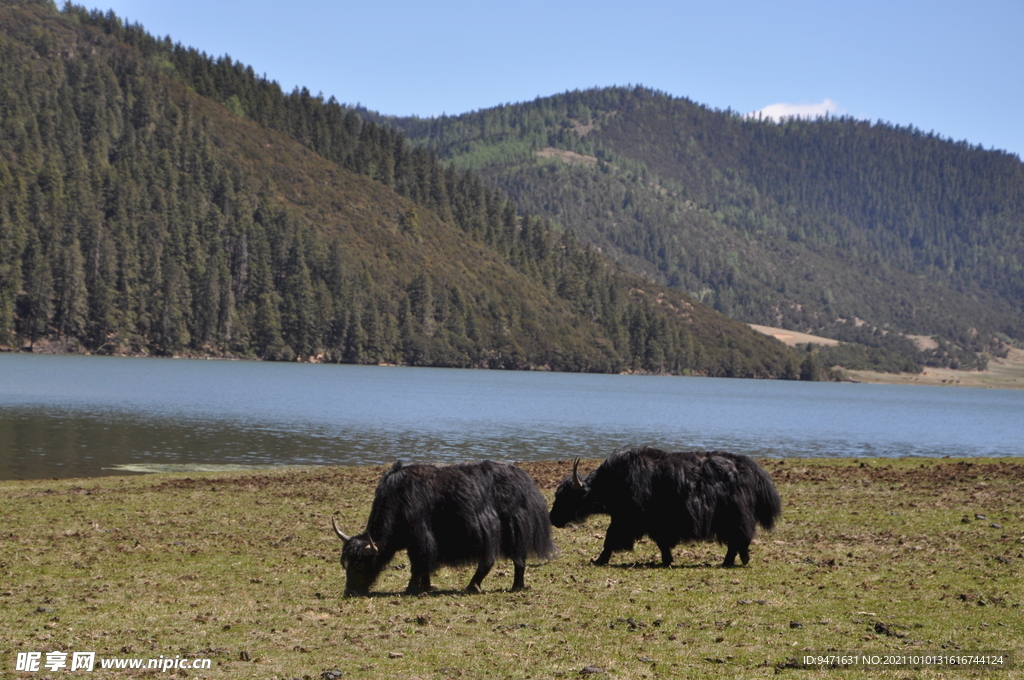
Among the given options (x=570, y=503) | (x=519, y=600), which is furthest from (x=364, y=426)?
(x=519, y=600)

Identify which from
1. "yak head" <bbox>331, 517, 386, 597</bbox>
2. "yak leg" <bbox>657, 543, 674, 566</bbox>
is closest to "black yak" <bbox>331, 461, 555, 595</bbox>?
"yak head" <bbox>331, 517, 386, 597</bbox>

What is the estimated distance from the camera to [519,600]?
1312 cm

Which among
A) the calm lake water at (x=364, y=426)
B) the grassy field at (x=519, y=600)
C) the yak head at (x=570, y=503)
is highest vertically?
the yak head at (x=570, y=503)

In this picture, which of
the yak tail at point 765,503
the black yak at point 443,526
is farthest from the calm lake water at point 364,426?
the yak tail at point 765,503

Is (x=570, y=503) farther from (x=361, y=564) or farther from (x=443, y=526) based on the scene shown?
(x=361, y=564)

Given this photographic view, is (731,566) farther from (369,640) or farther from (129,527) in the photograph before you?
(129,527)

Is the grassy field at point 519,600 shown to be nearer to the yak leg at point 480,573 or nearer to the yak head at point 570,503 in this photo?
the yak leg at point 480,573

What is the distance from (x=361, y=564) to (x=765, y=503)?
278 inches

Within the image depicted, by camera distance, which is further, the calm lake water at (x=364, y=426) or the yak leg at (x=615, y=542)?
the calm lake water at (x=364, y=426)

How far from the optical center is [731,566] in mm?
15633

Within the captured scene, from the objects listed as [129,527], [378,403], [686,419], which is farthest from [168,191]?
[129,527]

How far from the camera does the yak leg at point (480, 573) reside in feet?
44.9

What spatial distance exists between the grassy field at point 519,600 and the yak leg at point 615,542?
0.23 m

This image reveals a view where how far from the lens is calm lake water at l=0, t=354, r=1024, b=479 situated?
4119cm
